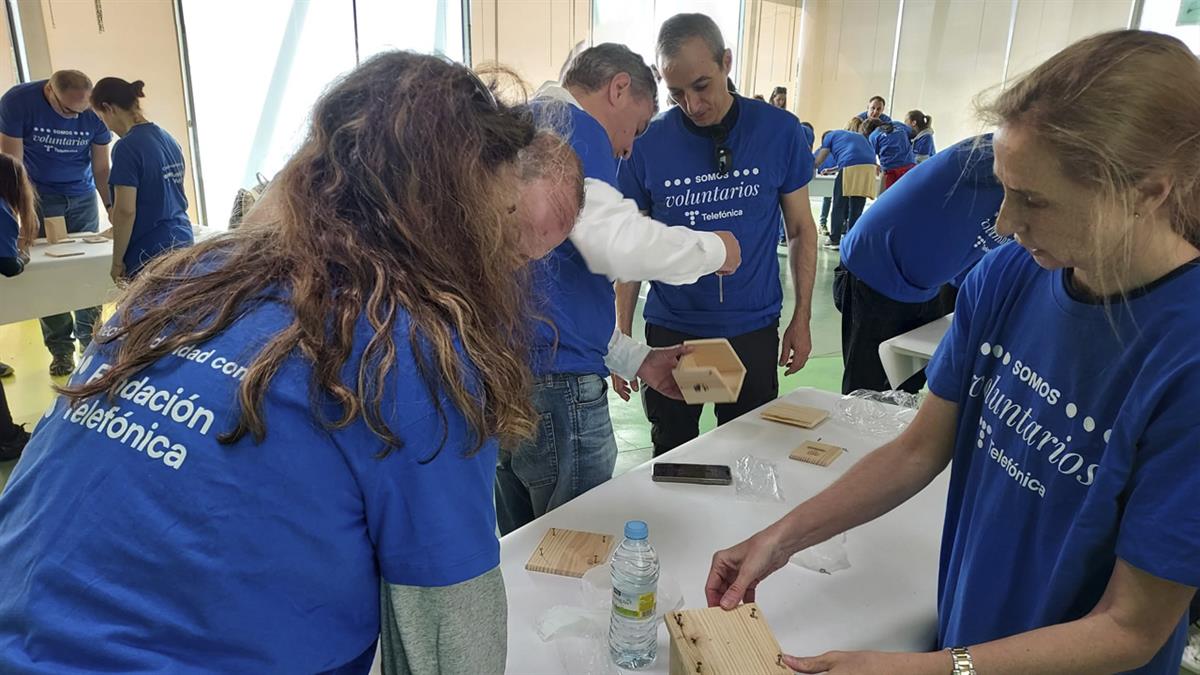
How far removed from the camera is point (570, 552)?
1.14m

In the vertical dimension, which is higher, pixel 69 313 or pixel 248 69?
pixel 248 69

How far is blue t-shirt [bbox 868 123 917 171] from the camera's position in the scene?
6891 mm

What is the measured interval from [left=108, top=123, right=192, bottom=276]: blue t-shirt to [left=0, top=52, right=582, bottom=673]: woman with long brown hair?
2769 mm

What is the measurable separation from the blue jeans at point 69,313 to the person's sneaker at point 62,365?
0.07 feet

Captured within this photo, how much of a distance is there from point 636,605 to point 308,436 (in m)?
0.47

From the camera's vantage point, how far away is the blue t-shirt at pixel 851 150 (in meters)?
6.78

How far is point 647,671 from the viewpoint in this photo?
916 mm

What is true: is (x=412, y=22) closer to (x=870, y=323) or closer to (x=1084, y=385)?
(x=870, y=323)

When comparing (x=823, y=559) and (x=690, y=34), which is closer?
(x=823, y=559)

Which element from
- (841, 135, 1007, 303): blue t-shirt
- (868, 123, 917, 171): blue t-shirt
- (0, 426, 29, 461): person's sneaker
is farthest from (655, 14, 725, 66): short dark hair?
(868, 123, 917, 171): blue t-shirt

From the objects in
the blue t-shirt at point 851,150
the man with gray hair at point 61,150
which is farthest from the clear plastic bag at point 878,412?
the blue t-shirt at point 851,150

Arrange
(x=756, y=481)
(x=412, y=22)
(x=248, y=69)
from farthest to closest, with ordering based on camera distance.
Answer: (x=412, y=22)
(x=248, y=69)
(x=756, y=481)

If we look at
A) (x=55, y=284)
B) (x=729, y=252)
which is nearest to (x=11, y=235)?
(x=55, y=284)

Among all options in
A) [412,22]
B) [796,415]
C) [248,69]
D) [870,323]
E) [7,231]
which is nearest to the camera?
[796,415]
